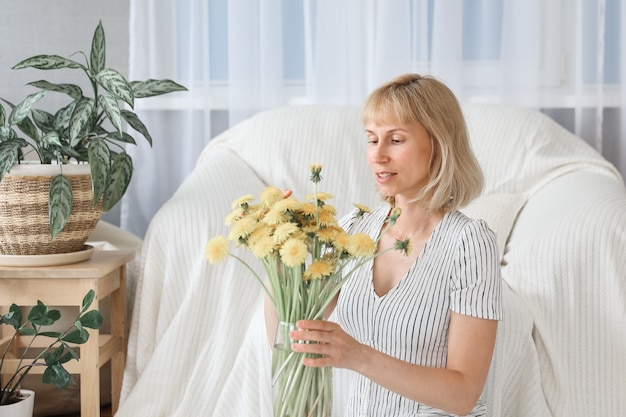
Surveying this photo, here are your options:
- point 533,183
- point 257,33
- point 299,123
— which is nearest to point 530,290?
point 533,183

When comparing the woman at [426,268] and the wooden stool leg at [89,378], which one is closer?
the woman at [426,268]

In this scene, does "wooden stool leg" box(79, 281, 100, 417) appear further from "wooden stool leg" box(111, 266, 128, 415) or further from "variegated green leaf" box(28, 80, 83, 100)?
"variegated green leaf" box(28, 80, 83, 100)

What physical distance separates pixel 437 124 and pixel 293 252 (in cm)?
43

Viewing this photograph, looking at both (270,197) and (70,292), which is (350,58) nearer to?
(70,292)

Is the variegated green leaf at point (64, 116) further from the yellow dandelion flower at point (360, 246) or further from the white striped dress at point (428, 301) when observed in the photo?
the yellow dandelion flower at point (360, 246)

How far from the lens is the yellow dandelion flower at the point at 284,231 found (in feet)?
3.00

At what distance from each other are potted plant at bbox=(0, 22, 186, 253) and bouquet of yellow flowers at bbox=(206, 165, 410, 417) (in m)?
0.94

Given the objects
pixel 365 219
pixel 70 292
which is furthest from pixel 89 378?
pixel 365 219

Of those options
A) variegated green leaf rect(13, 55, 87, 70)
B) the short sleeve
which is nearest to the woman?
the short sleeve

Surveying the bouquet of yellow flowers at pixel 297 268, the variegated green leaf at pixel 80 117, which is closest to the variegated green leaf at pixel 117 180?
the variegated green leaf at pixel 80 117

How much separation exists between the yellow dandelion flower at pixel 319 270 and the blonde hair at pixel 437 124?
1.16 feet

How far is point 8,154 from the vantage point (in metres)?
1.81

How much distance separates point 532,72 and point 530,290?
1.14 metres

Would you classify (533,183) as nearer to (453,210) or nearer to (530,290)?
(530,290)
